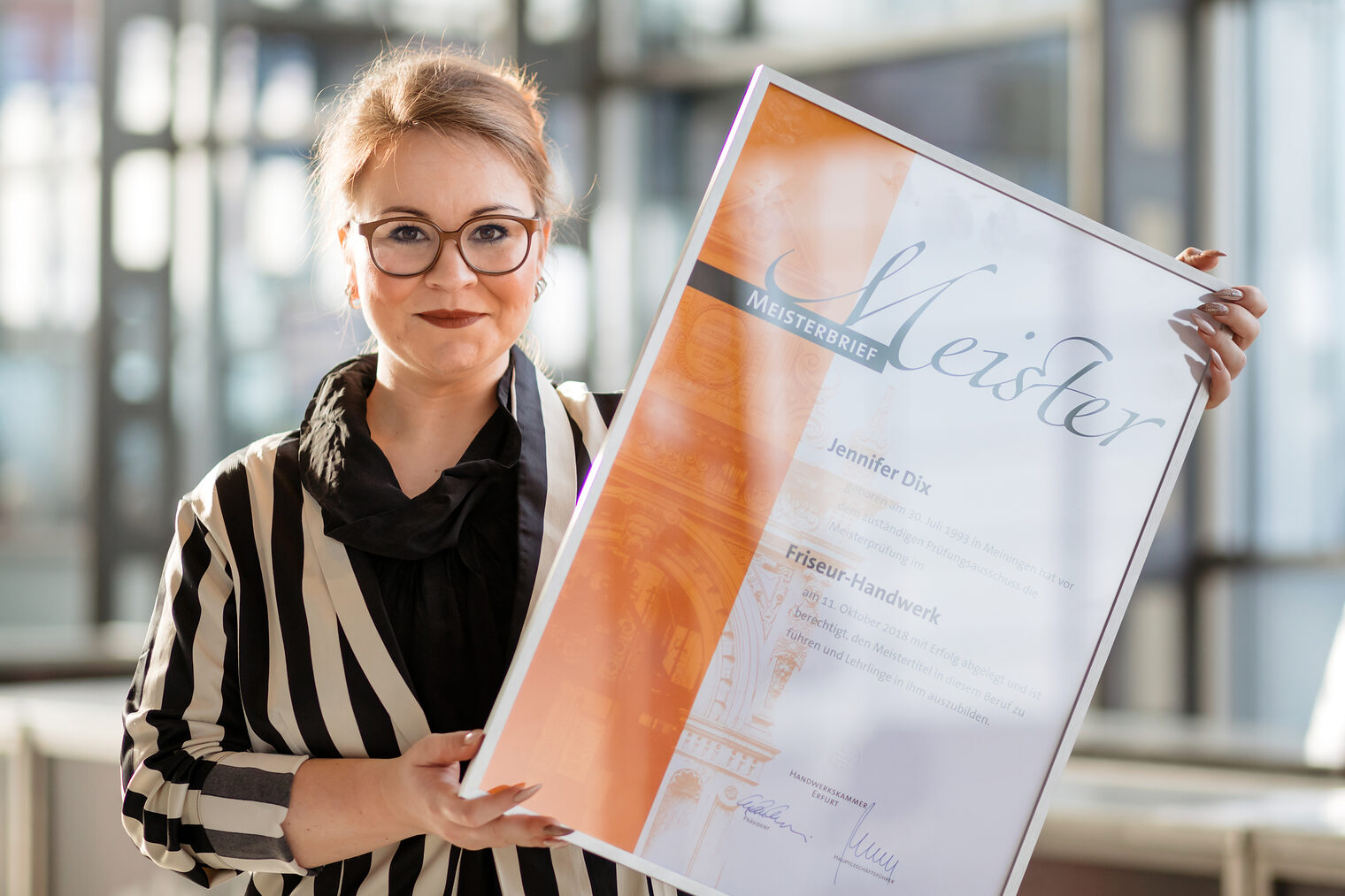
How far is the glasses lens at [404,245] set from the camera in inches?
45.3

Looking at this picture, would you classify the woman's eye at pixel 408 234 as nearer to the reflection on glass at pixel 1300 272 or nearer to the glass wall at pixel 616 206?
the glass wall at pixel 616 206

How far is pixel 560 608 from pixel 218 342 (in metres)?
3.06

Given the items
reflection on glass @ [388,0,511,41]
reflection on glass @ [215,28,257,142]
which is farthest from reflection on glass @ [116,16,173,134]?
reflection on glass @ [388,0,511,41]

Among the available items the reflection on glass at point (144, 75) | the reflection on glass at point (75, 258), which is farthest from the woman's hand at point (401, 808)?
the reflection on glass at point (144, 75)

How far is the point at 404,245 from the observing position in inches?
45.5

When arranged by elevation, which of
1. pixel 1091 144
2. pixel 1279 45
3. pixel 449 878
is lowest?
pixel 449 878

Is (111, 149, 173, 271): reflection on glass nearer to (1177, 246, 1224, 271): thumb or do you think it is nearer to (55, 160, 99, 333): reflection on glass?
(55, 160, 99, 333): reflection on glass

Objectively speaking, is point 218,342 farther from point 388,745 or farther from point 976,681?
point 976,681

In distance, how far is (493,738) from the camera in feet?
3.48

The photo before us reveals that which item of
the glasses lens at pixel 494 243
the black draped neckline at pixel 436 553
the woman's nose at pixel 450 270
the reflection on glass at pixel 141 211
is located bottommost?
the black draped neckline at pixel 436 553

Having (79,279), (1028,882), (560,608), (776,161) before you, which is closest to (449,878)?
(560,608)
